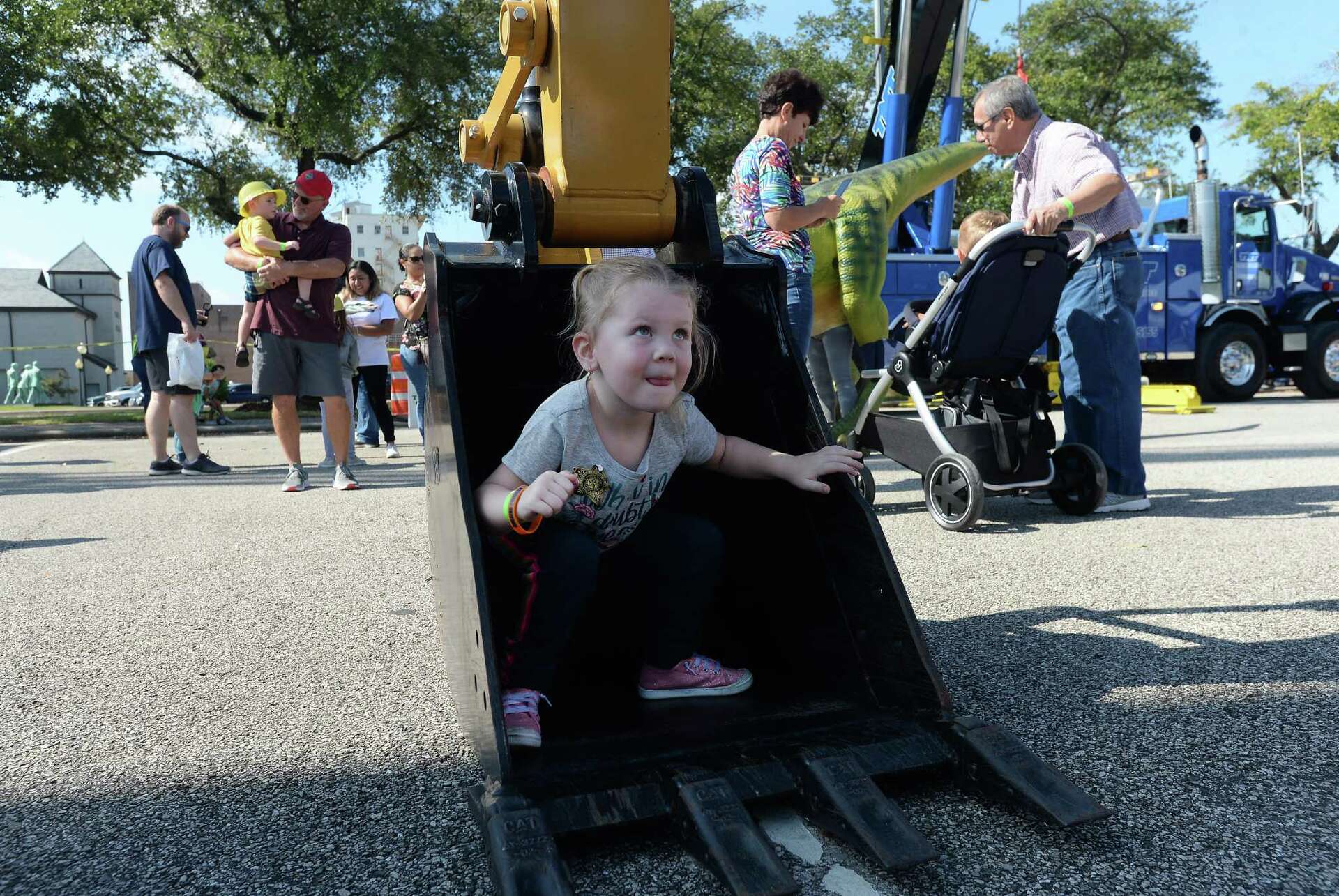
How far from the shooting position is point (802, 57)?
26.8m

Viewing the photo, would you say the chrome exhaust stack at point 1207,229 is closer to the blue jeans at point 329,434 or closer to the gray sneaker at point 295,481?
the blue jeans at point 329,434

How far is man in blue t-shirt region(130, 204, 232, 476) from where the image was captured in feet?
22.8

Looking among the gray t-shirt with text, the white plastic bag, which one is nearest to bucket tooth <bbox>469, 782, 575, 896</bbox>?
the gray t-shirt with text

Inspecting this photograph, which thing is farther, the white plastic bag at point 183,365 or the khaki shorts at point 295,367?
the white plastic bag at point 183,365

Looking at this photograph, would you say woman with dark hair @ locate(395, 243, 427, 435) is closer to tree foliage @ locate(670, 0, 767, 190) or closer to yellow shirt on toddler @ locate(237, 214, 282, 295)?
yellow shirt on toddler @ locate(237, 214, 282, 295)

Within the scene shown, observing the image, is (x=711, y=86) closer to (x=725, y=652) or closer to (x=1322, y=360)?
(x=1322, y=360)

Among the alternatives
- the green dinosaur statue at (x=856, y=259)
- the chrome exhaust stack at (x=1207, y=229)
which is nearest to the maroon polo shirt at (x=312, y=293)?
the green dinosaur statue at (x=856, y=259)

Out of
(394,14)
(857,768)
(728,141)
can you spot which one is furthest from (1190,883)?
(728,141)

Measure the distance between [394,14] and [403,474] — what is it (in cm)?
1209

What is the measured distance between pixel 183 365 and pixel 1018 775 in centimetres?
664

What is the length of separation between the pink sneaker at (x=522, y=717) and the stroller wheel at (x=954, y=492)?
2819 millimetres

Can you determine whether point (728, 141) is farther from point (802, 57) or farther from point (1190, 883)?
point (1190, 883)

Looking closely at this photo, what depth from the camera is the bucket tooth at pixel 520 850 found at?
1.34m

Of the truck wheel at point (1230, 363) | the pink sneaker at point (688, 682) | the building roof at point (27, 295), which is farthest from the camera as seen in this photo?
the building roof at point (27, 295)
